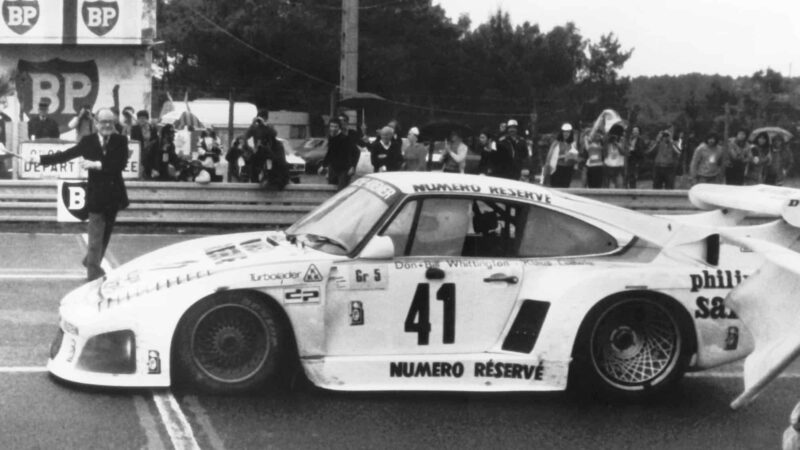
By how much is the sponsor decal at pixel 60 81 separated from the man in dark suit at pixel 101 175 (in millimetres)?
17787

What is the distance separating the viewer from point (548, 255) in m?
7.75

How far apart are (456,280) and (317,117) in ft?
141

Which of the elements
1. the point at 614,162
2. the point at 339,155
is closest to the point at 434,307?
the point at 339,155

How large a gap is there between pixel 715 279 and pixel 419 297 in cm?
180

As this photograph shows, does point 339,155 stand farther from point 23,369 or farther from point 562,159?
point 23,369

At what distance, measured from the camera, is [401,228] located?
7.64 m

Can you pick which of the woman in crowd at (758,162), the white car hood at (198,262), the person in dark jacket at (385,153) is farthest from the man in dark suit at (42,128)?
the white car hood at (198,262)

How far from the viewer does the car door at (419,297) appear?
24.2 ft

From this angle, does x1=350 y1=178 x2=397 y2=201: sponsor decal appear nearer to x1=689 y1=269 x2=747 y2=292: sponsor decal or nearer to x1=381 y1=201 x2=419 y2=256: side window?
x1=381 y1=201 x2=419 y2=256: side window

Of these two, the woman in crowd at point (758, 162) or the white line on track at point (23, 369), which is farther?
the woman in crowd at point (758, 162)

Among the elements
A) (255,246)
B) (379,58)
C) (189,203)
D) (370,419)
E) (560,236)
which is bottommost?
(370,419)

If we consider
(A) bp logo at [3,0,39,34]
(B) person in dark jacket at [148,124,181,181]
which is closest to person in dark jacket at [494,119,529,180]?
(B) person in dark jacket at [148,124,181,181]

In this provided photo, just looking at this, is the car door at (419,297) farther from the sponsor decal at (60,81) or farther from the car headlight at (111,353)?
the sponsor decal at (60,81)

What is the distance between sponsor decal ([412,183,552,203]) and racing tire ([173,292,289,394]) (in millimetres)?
1256
